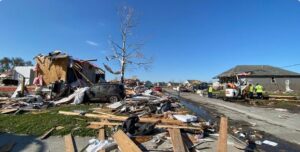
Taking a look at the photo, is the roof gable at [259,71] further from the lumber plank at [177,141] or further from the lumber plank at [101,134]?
the lumber plank at [101,134]

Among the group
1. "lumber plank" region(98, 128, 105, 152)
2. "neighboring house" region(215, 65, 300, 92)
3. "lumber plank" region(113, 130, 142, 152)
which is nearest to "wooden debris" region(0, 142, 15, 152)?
"lumber plank" region(98, 128, 105, 152)

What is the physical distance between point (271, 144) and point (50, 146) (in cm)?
710

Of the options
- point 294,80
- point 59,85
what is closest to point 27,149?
point 59,85

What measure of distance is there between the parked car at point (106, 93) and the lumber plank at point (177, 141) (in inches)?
440

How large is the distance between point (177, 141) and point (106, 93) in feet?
41.8

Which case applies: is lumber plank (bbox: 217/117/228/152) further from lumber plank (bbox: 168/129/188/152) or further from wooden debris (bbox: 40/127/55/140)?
wooden debris (bbox: 40/127/55/140)

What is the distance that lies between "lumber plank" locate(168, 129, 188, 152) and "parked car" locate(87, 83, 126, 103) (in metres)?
11.2

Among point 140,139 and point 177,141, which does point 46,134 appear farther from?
point 177,141

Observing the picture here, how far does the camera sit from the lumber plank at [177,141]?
6.80 meters

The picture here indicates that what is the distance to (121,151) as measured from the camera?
680cm

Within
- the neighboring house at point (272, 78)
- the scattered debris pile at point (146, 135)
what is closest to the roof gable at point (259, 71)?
the neighboring house at point (272, 78)

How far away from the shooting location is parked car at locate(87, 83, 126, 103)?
63.9 feet

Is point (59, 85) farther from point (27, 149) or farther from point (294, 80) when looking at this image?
point (294, 80)

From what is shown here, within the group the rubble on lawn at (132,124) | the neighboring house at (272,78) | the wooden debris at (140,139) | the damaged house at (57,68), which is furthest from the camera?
the neighboring house at (272,78)
